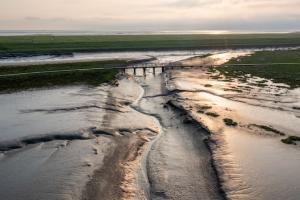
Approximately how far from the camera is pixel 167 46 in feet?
447

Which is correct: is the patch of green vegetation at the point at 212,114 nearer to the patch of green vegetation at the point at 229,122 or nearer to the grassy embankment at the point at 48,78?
the patch of green vegetation at the point at 229,122

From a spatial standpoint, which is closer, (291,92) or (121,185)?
(121,185)

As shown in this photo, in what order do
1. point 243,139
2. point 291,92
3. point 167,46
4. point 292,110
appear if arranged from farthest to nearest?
1. point 167,46
2. point 291,92
3. point 292,110
4. point 243,139

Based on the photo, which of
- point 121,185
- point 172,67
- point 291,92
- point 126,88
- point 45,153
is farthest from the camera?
point 172,67

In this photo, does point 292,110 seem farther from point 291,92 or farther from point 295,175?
point 295,175

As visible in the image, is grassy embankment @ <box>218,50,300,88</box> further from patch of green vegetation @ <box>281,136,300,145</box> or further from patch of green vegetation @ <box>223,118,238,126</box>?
patch of green vegetation @ <box>281,136,300,145</box>

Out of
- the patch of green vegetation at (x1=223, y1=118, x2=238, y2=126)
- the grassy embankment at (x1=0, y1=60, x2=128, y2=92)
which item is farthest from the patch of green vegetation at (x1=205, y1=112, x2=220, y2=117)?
the grassy embankment at (x1=0, y1=60, x2=128, y2=92)

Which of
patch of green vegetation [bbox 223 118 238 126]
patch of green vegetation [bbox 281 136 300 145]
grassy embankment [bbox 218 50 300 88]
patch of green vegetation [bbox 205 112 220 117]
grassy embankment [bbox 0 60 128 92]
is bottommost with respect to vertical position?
patch of green vegetation [bbox 281 136 300 145]

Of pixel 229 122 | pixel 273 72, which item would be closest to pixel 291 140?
pixel 229 122

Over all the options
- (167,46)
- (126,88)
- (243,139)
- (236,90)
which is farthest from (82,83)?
(167,46)

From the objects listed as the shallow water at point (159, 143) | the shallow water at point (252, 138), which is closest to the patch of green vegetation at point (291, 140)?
the shallow water at point (252, 138)

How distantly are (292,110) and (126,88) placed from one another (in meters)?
24.4

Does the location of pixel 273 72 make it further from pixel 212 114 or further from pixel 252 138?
pixel 252 138

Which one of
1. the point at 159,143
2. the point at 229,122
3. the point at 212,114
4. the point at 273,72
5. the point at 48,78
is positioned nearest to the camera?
the point at 159,143
